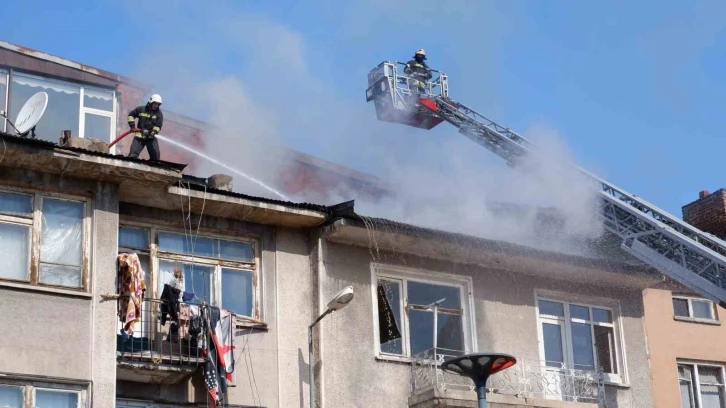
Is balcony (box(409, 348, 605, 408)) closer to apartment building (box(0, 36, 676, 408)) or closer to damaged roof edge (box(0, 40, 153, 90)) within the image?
apartment building (box(0, 36, 676, 408))

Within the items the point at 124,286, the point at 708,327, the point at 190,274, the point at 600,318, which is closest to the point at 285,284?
the point at 190,274

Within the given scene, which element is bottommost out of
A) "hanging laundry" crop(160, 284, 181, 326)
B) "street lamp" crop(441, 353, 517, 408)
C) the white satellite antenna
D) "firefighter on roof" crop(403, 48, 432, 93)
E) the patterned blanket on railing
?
"street lamp" crop(441, 353, 517, 408)

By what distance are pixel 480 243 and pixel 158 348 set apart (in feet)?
21.2

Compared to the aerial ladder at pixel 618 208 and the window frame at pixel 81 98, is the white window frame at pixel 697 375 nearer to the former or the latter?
the aerial ladder at pixel 618 208

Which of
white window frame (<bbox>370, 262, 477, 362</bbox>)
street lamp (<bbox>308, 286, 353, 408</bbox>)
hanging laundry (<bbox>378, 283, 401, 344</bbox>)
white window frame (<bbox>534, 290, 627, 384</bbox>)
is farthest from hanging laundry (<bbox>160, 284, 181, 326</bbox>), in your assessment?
white window frame (<bbox>534, 290, 627, 384</bbox>)

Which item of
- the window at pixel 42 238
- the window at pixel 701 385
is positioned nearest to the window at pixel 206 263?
the window at pixel 42 238

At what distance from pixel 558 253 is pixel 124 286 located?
28.2 ft

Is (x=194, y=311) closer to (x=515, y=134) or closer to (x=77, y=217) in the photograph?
(x=77, y=217)

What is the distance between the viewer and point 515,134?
26609 millimetres

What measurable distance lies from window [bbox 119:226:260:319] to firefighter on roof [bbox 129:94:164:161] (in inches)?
69.3

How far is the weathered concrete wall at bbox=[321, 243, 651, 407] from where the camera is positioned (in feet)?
69.8

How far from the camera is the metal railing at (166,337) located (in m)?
19.4

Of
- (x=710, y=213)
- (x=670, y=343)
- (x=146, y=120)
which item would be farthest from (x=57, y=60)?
(x=710, y=213)

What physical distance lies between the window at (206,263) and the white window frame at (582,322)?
233 inches
